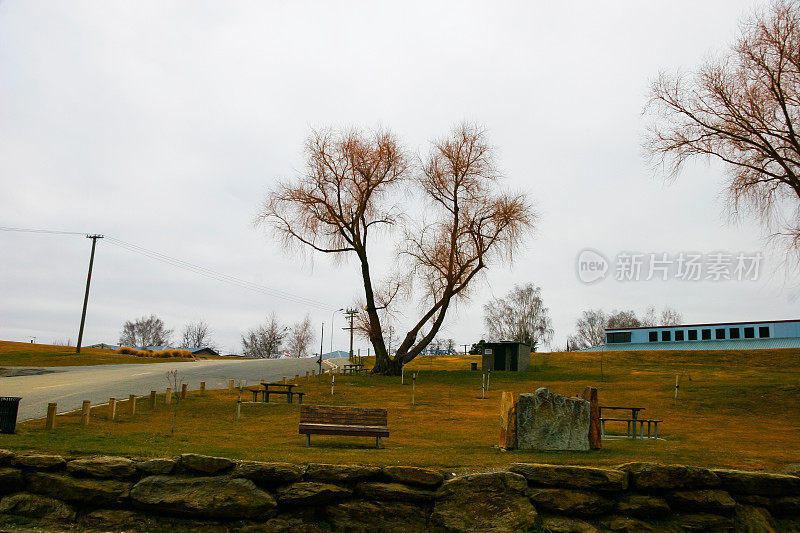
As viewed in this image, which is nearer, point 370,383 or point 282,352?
point 370,383

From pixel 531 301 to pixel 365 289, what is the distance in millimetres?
53705

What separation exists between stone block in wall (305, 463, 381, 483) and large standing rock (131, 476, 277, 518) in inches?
26.1

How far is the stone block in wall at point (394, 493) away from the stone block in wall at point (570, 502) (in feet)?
5.00

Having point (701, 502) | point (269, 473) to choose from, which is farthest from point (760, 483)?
point (269, 473)

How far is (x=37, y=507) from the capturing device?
27.0 ft

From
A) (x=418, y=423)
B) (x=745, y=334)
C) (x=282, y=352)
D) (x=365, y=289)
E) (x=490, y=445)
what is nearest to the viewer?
(x=490, y=445)

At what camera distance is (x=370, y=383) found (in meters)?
30.5

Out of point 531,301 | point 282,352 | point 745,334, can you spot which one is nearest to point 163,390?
point 745,334

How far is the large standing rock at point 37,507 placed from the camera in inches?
322

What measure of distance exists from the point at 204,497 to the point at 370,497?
232cm

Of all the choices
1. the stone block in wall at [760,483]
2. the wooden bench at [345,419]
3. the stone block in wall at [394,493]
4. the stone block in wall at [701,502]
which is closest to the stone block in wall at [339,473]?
the stone block in wall at [394,493]

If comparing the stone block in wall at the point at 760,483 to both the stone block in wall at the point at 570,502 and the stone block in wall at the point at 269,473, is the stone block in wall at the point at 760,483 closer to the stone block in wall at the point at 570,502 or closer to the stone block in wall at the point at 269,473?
the stone block in wall at the point at 570,502

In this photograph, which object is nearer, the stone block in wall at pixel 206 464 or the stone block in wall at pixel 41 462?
the stone block in wall at pixel 206 464

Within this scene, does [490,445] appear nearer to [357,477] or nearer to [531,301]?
[357,477]
